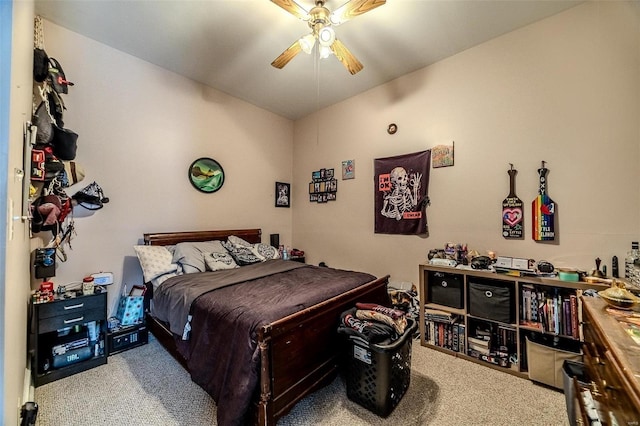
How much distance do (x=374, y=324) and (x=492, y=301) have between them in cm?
128

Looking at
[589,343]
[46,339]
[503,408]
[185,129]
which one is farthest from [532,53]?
[46,339]

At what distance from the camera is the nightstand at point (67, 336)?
79.2 inches

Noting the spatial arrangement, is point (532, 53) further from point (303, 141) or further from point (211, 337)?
point (211, 337)

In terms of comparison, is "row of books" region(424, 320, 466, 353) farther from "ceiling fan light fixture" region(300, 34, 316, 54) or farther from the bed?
"ceiling fan light fixture" region(300, 34, 316, 54)

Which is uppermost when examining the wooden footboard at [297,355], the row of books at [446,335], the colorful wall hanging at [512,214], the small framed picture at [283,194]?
the small framed picture at [283,194]

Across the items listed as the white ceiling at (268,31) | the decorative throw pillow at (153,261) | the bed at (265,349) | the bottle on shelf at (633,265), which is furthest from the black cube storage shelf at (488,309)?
the decorative throw pillow at (153,261)

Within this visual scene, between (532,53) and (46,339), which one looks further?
(532,53)

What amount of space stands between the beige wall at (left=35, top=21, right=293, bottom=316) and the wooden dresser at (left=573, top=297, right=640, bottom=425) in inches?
145

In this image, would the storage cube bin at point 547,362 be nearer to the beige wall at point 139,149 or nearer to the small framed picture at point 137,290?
the beige wall at point 139,149

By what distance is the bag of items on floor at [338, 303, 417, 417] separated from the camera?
5.52 feet

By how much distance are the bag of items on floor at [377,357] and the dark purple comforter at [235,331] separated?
334 mm

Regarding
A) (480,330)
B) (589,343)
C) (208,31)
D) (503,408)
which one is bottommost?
(503,408)

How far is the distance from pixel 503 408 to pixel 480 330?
0.75 metres

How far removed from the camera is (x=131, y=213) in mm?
2887
